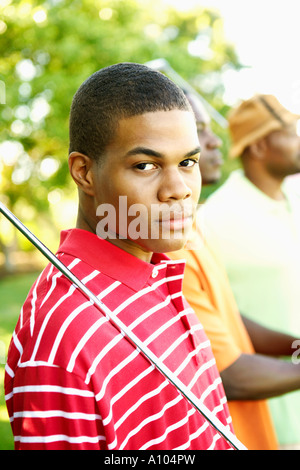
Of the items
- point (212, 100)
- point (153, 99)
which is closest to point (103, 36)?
point (212, 100)

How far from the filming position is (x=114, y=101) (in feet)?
3.17

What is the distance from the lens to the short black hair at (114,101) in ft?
3.14

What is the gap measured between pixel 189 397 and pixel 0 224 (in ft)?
40.6

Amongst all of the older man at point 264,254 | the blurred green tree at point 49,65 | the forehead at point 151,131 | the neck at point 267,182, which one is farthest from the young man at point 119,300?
the blurred green tree at point 49,65

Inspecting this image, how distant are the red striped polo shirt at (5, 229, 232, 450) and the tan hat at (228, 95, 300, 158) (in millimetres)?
1351

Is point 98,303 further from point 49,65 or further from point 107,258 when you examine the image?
point 49,65

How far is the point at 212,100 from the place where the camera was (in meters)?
13.2

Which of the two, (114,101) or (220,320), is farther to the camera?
(220,320)

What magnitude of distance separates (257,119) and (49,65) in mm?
7965

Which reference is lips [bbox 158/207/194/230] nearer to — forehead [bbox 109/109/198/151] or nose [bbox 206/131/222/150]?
forehead [bbox 109/109/198/151]

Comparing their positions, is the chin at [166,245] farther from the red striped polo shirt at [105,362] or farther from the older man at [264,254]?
the older man at [264,254]

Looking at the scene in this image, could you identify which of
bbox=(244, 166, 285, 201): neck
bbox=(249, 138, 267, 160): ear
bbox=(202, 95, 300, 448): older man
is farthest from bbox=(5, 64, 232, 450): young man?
bbox=(249, 138, 267, 160): ear

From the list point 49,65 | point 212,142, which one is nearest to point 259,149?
point 212,142
